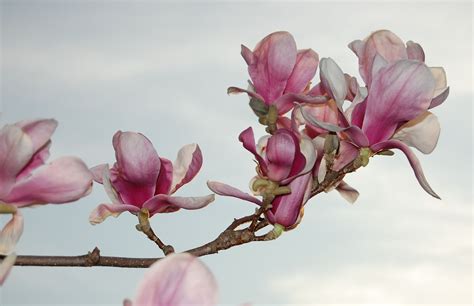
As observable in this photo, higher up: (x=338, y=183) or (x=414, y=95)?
(x=414, y=95)

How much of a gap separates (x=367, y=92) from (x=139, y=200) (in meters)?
0.35

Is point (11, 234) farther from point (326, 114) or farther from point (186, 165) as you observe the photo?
point (326, 114)

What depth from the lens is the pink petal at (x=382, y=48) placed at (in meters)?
0.97

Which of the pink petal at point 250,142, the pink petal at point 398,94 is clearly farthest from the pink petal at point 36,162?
the pink petal at point 398,94

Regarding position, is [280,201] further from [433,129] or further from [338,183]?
[433,129]

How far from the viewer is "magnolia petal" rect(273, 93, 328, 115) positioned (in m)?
0.98

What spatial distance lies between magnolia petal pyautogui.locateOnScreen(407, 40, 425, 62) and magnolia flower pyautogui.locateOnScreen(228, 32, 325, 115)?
134 mm

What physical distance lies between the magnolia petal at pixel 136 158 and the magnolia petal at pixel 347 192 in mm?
306

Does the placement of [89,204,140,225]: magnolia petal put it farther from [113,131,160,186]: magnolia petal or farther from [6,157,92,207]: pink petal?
[6,157,92,207]: pink petal

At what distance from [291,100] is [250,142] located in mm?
94

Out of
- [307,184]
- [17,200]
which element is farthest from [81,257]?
[307,184]

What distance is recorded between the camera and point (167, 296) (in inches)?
20.0

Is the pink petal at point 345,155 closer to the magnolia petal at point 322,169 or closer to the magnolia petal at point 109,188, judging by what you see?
the magnolia petal at point 322,169

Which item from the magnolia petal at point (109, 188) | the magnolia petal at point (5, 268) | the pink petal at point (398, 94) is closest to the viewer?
the magnolia petal at point (5, 268)
